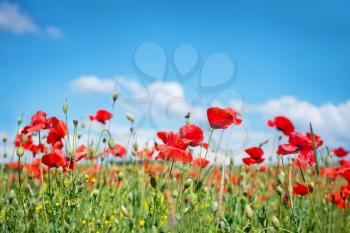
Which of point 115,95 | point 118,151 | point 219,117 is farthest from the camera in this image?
point 118,151

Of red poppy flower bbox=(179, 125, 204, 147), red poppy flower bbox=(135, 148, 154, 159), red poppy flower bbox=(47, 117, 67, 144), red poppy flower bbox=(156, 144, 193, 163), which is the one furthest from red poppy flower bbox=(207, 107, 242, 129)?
red poppy flower bbox=(135, 148, 154, 159)

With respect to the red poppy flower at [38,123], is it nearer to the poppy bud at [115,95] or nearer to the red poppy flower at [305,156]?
the poppy bud at [115,95]

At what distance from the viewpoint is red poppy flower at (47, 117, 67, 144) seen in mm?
2394

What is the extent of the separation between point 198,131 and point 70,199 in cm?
92

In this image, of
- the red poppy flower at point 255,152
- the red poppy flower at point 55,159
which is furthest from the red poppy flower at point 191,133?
the red poppy flower at point 255,152

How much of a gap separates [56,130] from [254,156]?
1.58m

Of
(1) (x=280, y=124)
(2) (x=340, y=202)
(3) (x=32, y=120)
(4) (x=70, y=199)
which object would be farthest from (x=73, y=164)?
(2) (x=340, y=202)

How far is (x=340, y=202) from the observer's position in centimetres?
376

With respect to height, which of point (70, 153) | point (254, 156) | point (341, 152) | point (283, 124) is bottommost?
point (341, 152)

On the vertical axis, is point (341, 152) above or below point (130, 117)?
below

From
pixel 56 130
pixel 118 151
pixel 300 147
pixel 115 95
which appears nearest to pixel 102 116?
pixel 118 151

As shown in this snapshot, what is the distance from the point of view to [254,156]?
323cm

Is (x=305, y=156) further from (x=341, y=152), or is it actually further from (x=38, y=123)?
(x=341, y=152)

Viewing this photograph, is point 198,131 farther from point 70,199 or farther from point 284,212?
point 284,212
